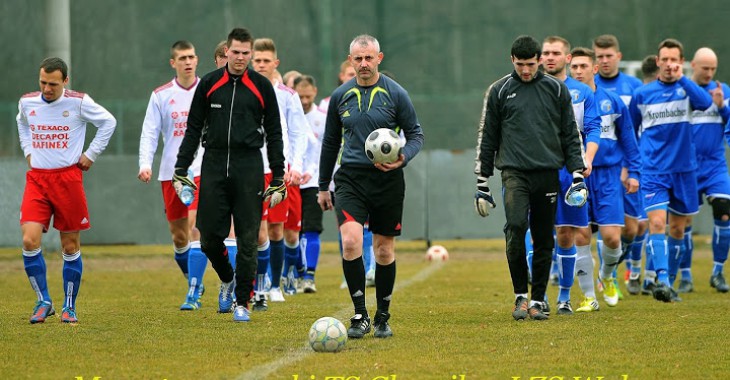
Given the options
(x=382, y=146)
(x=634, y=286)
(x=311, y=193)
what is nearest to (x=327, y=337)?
(x=382, y=146)

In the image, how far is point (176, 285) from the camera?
1470 centimetres

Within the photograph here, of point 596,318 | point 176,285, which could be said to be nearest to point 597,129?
point 596,318

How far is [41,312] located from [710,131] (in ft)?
24.2

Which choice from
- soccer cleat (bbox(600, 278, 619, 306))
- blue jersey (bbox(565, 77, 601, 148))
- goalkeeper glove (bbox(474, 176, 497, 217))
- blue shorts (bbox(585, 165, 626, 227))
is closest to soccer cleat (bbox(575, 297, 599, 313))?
soccer cleat (bbox(600, 278, 619, 306))

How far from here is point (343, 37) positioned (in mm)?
24438

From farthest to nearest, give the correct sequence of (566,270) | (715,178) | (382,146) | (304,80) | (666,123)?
1. (304,80)
2. (715,178)
3. (666,123)
4. (566,270)
5. (382,146)

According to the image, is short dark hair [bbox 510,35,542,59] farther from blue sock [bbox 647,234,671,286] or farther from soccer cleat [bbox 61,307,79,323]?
soccer cleat [bbox 61,307,79,323]

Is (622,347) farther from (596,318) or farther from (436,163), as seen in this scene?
(436,163)

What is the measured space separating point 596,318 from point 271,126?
3130 millimetres

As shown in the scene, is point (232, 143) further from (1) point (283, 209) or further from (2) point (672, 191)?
(2) point (672, 191)

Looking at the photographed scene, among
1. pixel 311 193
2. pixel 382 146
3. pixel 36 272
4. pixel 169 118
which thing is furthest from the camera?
pixel 311 193

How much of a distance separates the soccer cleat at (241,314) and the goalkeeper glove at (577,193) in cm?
275

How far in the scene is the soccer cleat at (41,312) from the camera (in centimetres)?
998

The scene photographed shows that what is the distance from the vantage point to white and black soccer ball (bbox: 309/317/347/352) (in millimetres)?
7992
